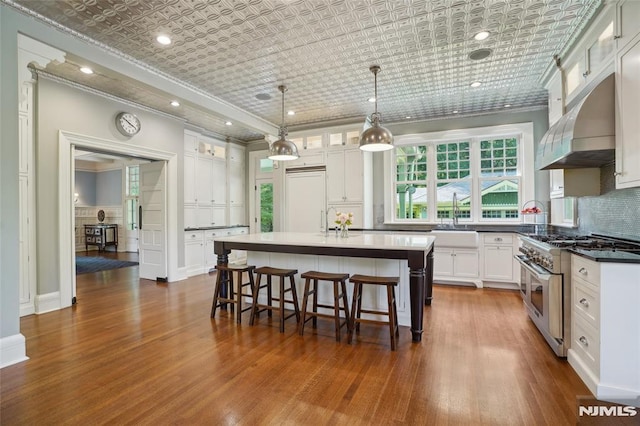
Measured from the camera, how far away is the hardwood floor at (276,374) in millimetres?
1842

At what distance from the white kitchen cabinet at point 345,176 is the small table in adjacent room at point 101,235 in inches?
300

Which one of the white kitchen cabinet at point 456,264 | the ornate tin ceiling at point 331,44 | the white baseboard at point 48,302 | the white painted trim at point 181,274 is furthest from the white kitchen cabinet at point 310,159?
the white baseboard at point 48,302

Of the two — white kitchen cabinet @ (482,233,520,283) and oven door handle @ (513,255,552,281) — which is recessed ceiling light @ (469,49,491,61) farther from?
white kitchen cabinet @ (482,233,520,283)

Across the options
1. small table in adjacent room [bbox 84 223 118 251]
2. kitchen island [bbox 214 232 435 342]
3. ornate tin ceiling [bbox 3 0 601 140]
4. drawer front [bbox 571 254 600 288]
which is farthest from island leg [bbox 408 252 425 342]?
small table in adjacent room [bbox 84 223 118 251]

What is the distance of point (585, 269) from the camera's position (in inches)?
86.3

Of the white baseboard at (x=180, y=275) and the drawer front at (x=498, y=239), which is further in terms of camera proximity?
the white baseboard at (x=180, y=275)

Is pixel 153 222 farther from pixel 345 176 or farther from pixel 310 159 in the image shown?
pixel 345 176

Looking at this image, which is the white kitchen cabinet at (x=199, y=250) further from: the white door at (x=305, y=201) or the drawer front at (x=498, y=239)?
the drawer front at (x=498, y=239)

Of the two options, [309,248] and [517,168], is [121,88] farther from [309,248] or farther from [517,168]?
[517,168]

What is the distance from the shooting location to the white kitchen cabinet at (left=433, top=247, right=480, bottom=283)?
4.91m

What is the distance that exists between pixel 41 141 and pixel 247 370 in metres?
3.82

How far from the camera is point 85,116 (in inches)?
168

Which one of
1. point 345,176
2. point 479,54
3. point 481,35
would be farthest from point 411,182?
point 481,35

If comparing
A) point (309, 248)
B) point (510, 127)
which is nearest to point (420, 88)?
point (510, 127)
